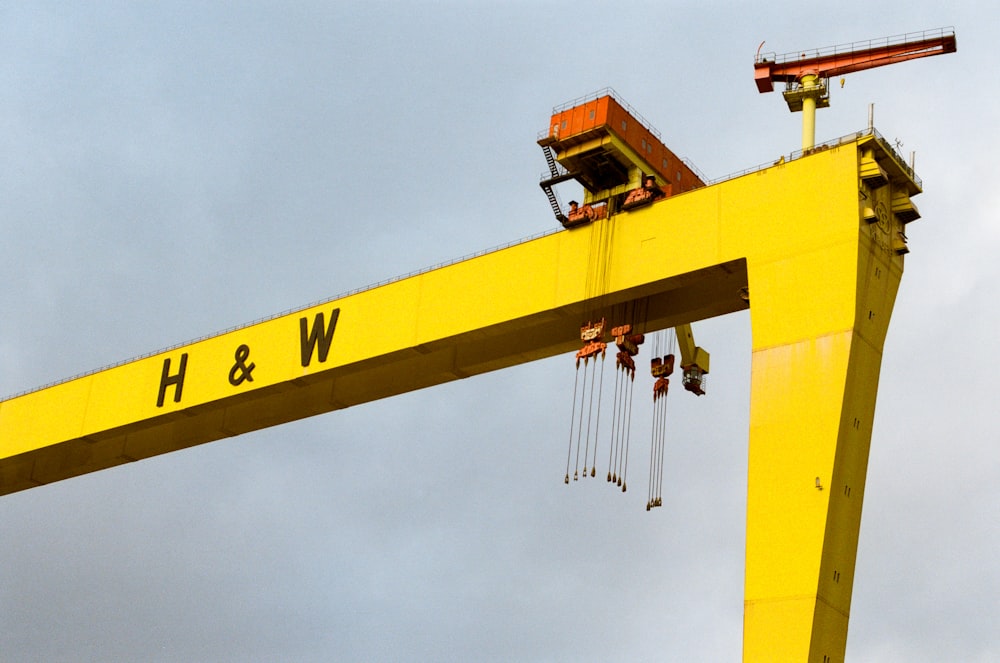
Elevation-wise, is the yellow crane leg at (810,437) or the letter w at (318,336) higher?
the letter w at (318,336)

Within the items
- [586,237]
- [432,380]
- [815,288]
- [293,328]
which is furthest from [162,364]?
[815,288]

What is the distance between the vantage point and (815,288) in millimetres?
20656

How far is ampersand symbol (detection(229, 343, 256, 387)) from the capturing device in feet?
86.5

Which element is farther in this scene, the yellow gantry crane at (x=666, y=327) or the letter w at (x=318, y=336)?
the letter w at (x=318, y=336)

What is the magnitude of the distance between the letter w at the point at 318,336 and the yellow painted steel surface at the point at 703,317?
0.03 meters

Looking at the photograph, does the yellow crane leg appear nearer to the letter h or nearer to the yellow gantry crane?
the yellow gantry crane

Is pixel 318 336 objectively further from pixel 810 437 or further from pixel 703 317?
pixel 810 437

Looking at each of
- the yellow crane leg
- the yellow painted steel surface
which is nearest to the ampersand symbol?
the yellow painted steel surface

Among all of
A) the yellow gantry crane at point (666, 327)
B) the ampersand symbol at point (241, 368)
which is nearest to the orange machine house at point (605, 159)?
the yellow gantry crane at point (666, 327)

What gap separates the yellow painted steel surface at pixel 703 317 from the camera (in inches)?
773

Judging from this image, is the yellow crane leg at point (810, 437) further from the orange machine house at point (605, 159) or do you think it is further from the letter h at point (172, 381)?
the letter h at point (172, 381)

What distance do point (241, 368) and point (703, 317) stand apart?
8.02 m

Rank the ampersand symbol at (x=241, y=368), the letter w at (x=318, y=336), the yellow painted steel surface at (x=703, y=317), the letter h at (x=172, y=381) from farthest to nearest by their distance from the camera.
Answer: the letter h at (x=172, y=381) < the ampersand symbol at (x=241, y=368) < the letter w at (x=318, y=336) < the yellow painted steel surface at (x=703, y=317)

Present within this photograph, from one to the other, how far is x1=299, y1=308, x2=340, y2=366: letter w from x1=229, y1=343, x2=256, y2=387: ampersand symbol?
3.68 feet
